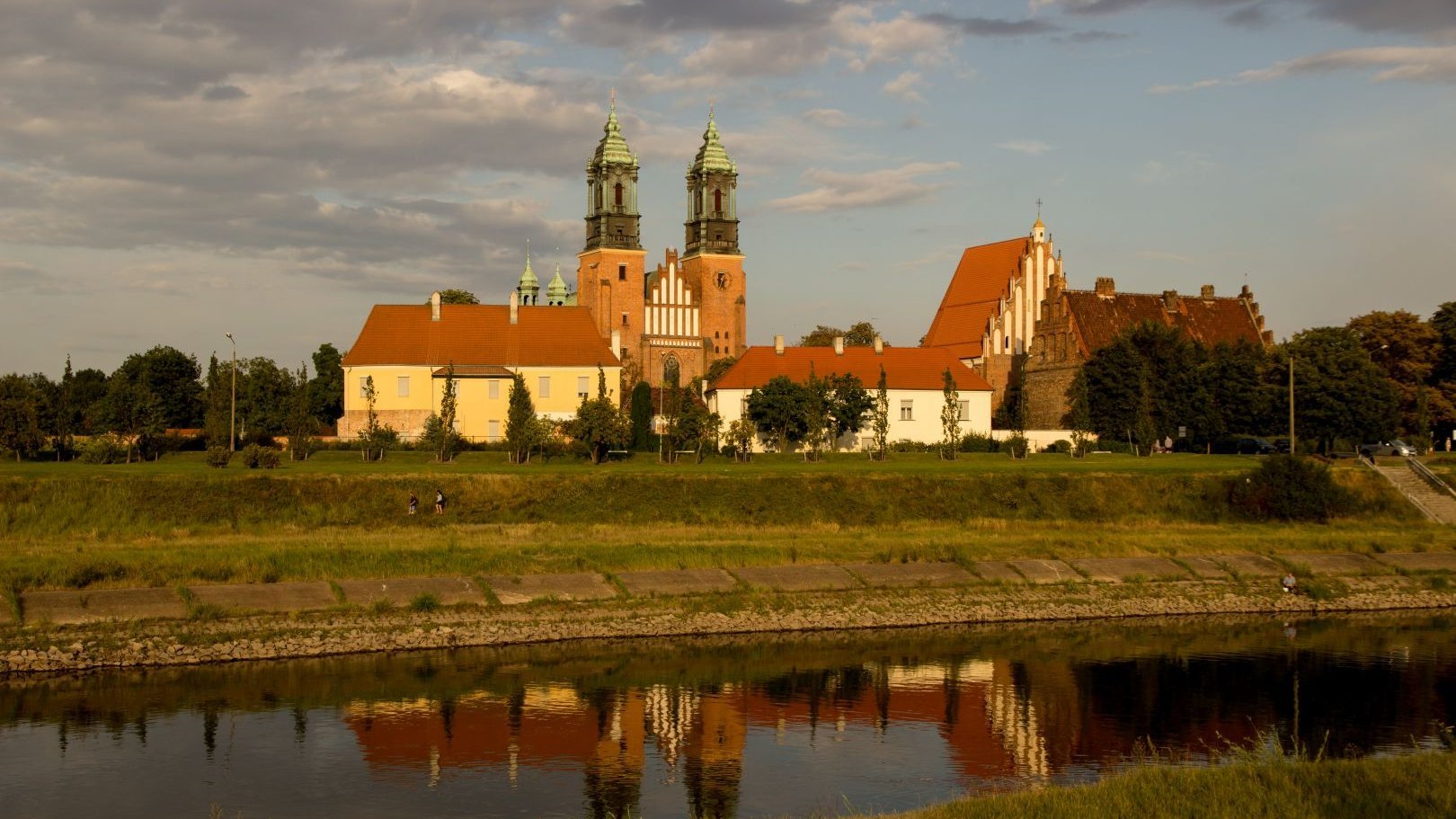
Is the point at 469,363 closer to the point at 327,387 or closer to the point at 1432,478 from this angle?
the point at 327,387

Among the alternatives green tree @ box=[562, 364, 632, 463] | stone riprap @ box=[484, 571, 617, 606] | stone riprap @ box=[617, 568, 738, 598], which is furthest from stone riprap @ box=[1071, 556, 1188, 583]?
green tree @ box=[562, 364, 632, 463]

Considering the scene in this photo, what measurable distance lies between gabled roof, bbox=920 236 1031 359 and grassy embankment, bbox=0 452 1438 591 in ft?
99.4

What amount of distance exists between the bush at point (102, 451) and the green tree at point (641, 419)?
20.7 m

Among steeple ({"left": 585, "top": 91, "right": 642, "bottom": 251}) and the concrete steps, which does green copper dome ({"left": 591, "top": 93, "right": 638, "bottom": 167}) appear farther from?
the concrete steps

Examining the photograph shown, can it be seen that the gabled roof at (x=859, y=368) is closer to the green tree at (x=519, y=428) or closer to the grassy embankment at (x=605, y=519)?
the green tree at (x=519, y=428)

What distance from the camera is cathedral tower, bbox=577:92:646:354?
98.7 meters

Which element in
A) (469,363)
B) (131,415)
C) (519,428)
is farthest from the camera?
(469,363)

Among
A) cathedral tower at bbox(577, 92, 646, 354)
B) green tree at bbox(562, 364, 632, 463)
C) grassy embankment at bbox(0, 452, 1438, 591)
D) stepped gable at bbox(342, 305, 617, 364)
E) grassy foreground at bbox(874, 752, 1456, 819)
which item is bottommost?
grassy foreground at bbox(874, 752, 1456, 819)

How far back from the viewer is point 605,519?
1673 inches

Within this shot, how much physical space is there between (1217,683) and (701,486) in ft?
68.8

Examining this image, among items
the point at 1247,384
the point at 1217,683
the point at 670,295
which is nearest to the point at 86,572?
the point at 1217,683

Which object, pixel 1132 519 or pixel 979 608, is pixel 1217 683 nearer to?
pixel 979 608

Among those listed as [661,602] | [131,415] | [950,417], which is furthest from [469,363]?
[661,602]

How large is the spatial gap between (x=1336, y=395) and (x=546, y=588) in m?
41.3
